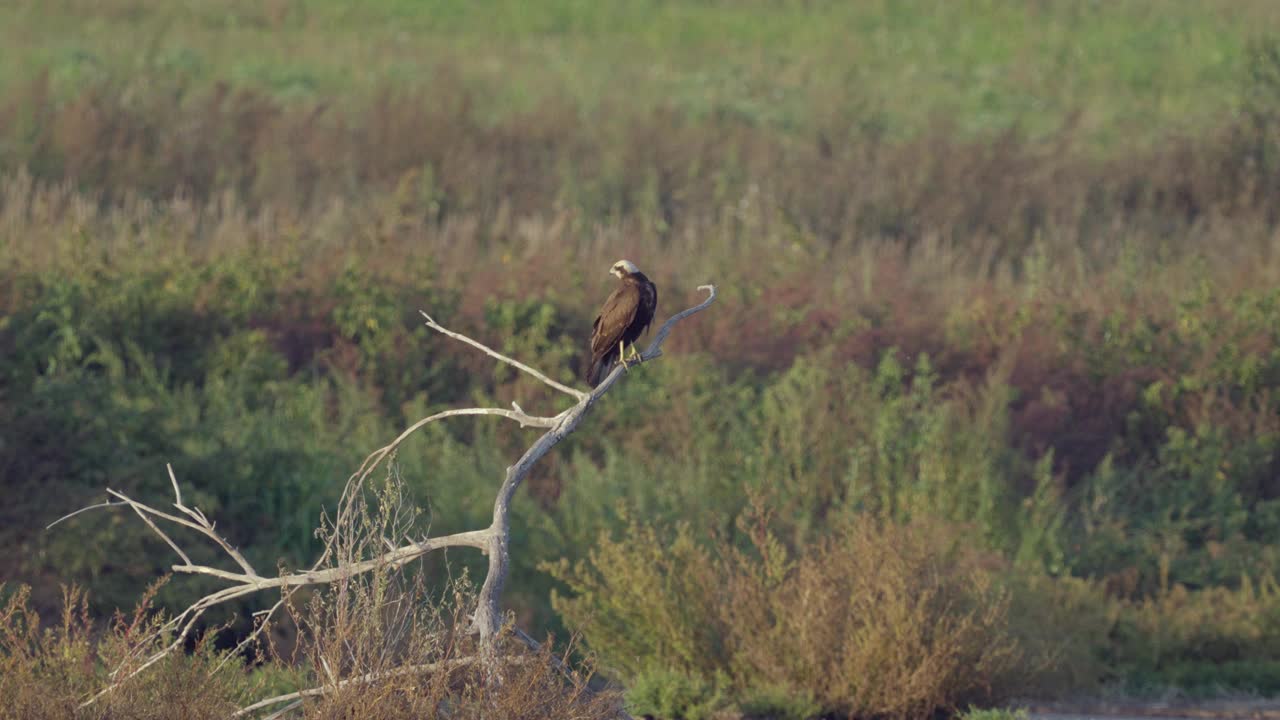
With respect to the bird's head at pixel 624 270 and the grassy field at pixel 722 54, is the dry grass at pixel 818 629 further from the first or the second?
the grassy field at pixel 722 54

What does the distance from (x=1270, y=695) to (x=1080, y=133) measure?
516 inches

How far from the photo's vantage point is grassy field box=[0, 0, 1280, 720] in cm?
804

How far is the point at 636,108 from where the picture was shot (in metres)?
20.9

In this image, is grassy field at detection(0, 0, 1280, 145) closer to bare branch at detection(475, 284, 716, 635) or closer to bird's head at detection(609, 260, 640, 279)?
bird's head at detection(609, 260, 640, 279)

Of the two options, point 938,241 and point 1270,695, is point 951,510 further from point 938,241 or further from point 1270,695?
point 938,241

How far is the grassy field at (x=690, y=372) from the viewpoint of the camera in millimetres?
8039

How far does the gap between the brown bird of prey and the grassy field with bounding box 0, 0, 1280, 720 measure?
0.87 metres

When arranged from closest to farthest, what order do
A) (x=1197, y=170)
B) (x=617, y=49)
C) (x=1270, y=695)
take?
(x=1270, y=695) < (x=1197, y=170) < (x=617, y=49)

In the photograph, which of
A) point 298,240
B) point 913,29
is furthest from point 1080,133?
point 298,240

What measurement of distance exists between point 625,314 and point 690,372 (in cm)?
629

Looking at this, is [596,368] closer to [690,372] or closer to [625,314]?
[625,314]

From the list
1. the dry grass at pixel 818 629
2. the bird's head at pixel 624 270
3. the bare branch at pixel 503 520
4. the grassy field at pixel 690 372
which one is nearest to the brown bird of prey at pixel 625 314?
the bird's head at pixel 624 270

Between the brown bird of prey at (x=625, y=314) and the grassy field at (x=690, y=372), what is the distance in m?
0.87

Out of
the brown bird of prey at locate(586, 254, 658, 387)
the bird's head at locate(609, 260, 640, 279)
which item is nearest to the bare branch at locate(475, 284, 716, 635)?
the brown bird of prey at locate(586, 254, 658, 387)
